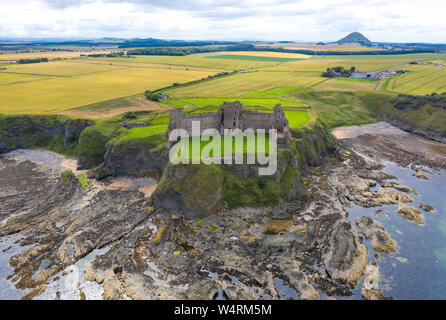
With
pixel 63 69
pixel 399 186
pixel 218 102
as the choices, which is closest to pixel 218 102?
pixel 218 102

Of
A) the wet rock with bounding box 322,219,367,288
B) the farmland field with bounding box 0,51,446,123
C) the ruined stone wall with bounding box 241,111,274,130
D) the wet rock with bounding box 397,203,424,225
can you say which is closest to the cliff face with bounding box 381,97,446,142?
the farmland field with bounding box 0,51,446,123

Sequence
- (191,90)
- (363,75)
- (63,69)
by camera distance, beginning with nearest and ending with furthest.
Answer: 1. (191,90)
2. (363,75)
3. (63,69)

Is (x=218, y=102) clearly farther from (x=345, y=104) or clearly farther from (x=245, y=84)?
(x=345, y=104)

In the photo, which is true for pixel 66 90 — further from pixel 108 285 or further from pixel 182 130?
pixel 108 285

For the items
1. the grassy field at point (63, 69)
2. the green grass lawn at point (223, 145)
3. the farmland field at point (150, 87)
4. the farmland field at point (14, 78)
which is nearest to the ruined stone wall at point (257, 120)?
the green grass lawn at point (223, 145)

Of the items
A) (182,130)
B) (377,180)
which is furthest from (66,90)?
(377,180)
